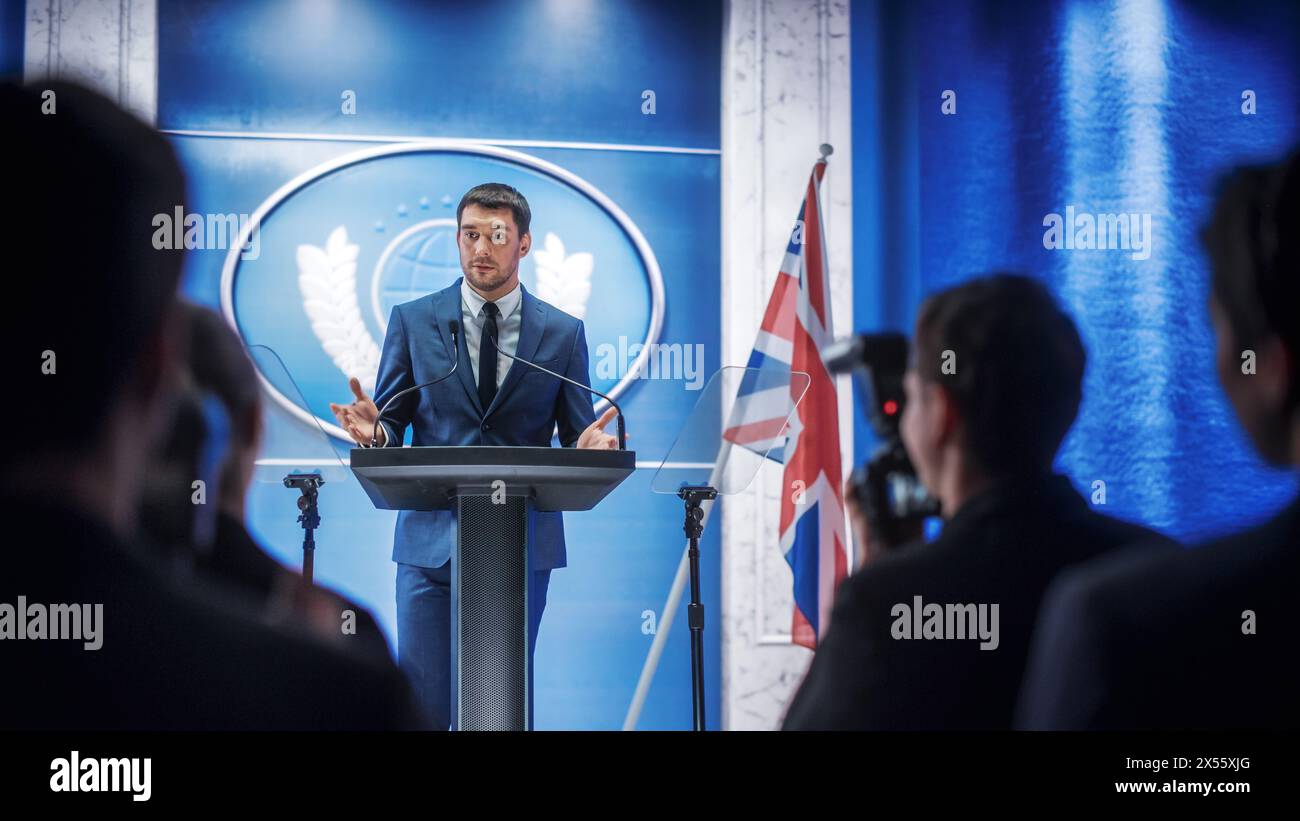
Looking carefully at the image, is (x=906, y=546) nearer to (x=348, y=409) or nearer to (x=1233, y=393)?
(x=1233, y=393)

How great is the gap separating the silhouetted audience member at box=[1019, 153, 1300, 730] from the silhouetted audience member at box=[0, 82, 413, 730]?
1.64m

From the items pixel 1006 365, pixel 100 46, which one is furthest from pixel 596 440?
pixel 100 46

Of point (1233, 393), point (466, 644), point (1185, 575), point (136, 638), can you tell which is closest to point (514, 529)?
point (466, 644)

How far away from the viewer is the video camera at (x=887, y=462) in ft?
8.27

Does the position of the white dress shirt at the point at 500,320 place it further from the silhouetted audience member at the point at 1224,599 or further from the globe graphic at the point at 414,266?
the silhouetted audience member at the point at 1224,599

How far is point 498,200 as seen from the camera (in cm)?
261

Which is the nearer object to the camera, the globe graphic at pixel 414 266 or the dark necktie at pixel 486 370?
the dark necktie at pixel 486 370

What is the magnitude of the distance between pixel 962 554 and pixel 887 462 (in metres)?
0.28

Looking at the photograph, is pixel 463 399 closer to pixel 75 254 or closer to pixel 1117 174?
pixel 75 254

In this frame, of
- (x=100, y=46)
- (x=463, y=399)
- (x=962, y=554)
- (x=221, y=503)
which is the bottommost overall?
(x=962, y=554)

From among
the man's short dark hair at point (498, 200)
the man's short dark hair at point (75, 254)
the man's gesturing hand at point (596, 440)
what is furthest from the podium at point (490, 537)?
the man's short dark hair at point (498, 200)

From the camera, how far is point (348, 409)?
84.5 inches

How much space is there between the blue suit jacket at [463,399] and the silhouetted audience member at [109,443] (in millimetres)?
444
